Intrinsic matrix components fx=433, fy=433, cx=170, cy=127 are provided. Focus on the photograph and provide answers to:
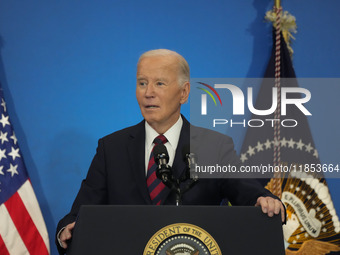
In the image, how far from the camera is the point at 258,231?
1.29 meters

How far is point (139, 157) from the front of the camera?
1.88 meters

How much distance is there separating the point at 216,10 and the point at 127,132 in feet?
5.55

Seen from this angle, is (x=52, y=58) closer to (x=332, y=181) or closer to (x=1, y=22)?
(x=1, y=22)

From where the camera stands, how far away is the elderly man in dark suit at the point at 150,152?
5.90 ft

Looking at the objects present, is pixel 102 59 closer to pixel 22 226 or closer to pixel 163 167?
pixel 22 226

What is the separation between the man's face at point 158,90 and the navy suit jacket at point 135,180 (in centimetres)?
10

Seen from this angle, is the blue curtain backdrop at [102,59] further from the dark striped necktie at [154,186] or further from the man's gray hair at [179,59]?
the dark striped necktie at [154,186]

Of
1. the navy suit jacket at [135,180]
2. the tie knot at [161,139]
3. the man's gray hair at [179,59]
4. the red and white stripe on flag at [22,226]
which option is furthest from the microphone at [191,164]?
the red and white stripe on flag at [22,226]

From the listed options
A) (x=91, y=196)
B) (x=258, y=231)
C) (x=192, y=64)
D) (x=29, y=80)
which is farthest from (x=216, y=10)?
(x=258, y=231)

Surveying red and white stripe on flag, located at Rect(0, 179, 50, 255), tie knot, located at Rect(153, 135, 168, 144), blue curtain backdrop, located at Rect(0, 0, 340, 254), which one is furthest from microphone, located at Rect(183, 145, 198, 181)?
blue curtain backdrop, located at Rect(0, 0, 340, 254)

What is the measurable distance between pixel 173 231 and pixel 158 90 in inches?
31.9

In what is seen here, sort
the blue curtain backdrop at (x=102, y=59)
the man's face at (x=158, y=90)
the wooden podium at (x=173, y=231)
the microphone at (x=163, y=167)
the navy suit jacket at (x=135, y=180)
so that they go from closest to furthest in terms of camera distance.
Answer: the wooden podium at (x=173, y=231)
the microphone at (x=163, y=167)
the navy suit jacket at (x=135, y=180)
the man's face at (x=158, y=90)
the blue curtain backdrop at (x=102, y=59)

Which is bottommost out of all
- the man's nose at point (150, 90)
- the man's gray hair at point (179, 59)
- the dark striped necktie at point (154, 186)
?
the dark striped necktie at point (154, 186)

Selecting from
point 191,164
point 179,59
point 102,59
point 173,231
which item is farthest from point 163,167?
point 102,59
